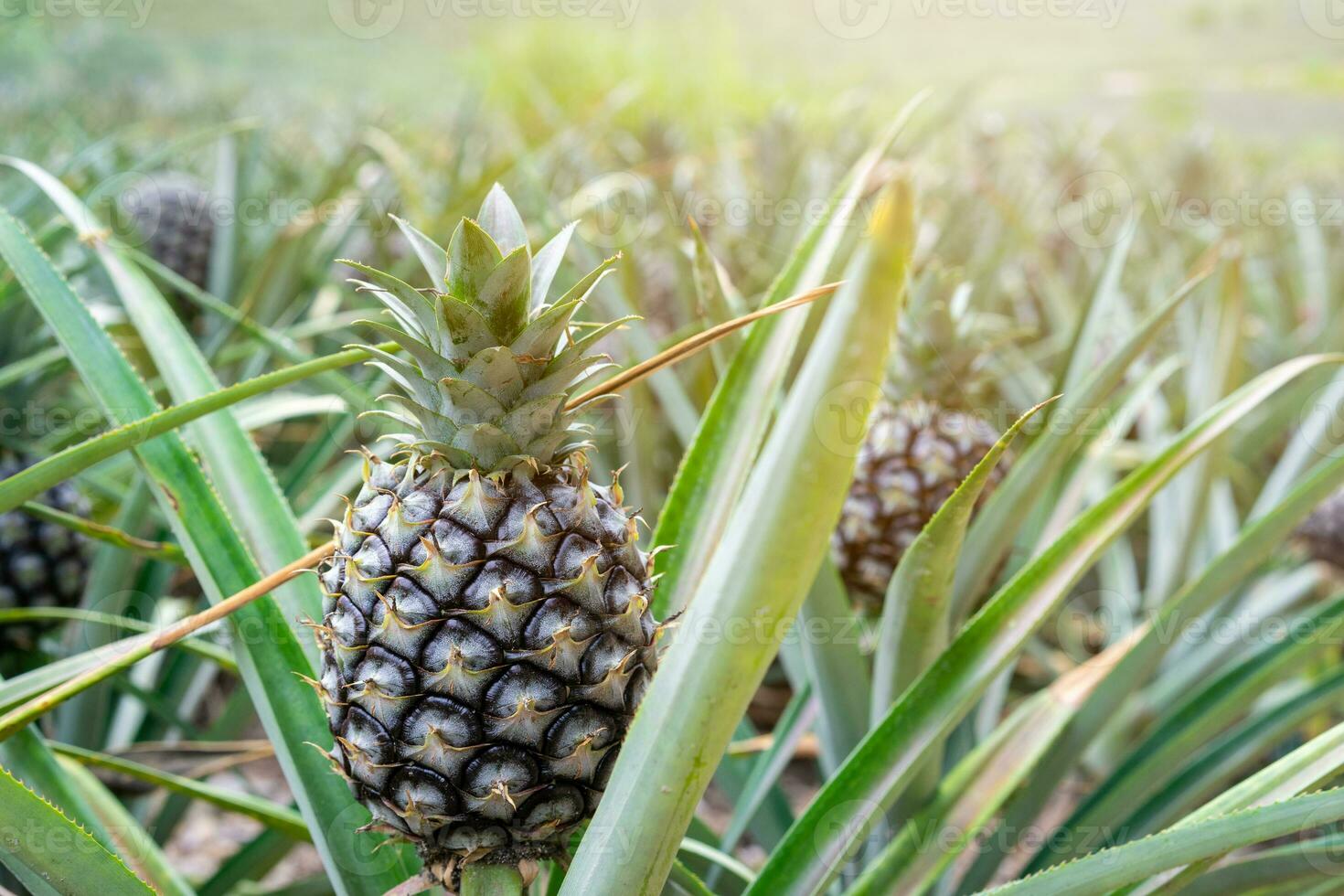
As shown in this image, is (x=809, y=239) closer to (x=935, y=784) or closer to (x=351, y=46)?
(x=935, y=784)

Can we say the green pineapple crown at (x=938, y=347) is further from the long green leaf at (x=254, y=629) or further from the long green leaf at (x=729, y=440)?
the long green leaf at (x=254, y=629)

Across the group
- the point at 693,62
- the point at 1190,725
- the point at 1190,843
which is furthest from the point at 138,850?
the point at 693,62

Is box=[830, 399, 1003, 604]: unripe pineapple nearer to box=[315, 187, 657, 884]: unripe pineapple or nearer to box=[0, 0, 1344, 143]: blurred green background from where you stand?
box=[315, 187, 657, 884]: unripe pineapple

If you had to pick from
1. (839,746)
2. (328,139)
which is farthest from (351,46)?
(839,746)

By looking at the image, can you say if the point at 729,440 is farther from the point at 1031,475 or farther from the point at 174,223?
the point at 174,223

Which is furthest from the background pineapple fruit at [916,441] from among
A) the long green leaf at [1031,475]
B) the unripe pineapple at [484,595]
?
the unripe pineapple at [484,595]
